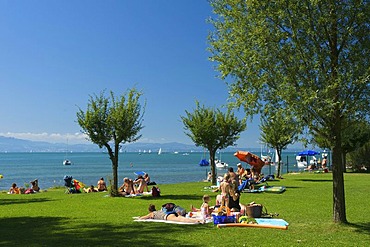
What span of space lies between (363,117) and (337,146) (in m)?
1.10

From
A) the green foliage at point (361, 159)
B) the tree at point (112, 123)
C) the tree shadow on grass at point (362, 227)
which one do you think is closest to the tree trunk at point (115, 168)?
the tree at point (112, 123)

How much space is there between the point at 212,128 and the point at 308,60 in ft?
59.9

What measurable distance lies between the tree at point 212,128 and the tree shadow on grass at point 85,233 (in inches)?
664

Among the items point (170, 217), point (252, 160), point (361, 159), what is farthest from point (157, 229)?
point (361, 159)

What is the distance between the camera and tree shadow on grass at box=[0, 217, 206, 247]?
33.2ft

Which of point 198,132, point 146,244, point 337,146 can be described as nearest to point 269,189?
point 198,132

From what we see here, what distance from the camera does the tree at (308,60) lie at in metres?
11.5

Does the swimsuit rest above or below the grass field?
above

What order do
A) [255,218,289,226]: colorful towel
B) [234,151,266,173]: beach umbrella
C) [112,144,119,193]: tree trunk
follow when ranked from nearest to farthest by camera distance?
[255,218,289,226]: colorful towel → [112,144,119,193]: tree trunk → [234,151,266,173]: beach umbrella

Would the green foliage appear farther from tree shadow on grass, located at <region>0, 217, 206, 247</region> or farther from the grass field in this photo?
tree shadow on grass, located at <region>0, 217, 206, 247</region>

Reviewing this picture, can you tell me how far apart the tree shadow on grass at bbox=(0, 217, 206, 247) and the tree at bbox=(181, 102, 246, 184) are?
55.4 ft

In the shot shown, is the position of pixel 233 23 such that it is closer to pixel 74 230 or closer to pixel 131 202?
pixel 74 230

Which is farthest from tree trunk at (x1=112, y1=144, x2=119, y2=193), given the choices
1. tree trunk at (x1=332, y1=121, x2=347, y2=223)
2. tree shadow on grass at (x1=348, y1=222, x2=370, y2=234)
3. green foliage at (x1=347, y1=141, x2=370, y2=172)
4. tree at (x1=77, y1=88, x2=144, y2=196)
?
green foliage at (x1=347, y1=141, x2=370, y2=172)

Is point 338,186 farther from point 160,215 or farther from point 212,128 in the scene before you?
point 212,128
